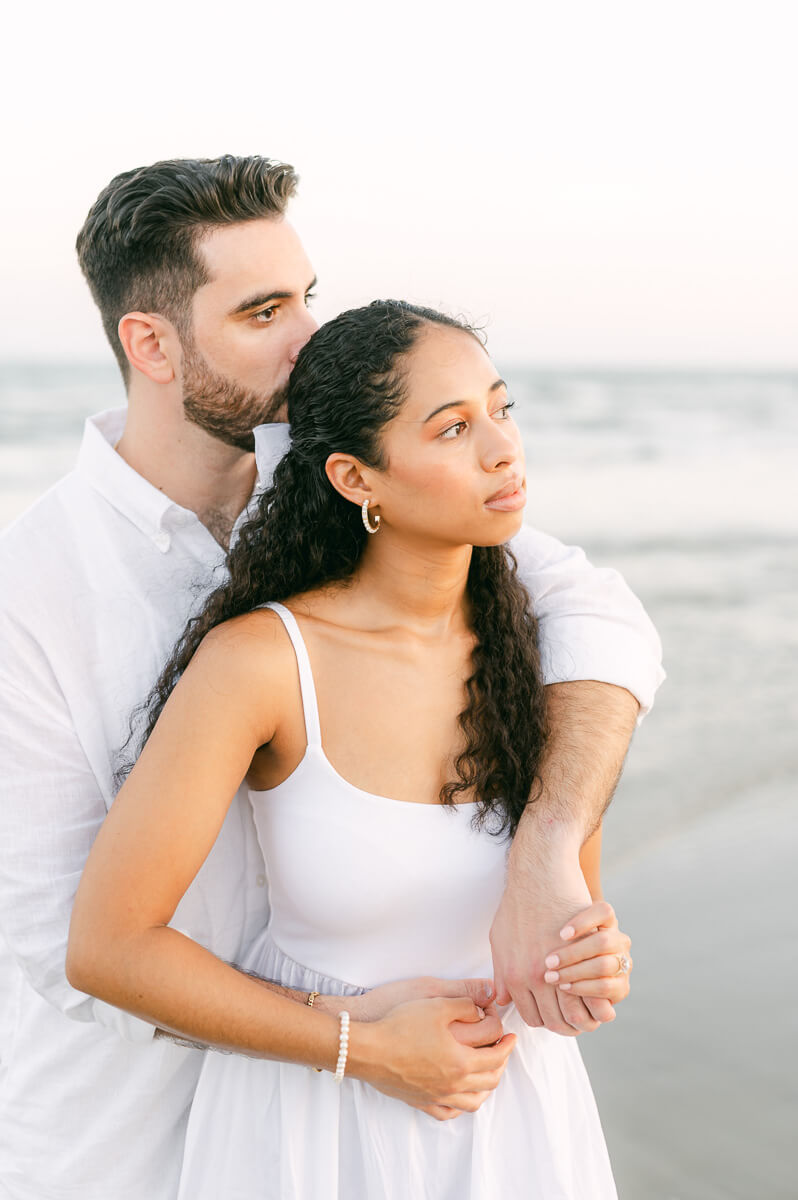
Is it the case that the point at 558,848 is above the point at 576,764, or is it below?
below

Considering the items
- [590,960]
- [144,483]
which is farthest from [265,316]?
[590,960]

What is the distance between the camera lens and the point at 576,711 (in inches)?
84.7

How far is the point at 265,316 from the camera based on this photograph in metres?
2.43

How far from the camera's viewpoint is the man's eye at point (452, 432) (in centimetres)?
194

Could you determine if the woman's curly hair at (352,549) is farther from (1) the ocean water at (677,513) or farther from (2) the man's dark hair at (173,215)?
(1) the ocean water at (677,513)

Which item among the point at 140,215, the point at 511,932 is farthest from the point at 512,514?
the point at 140,215

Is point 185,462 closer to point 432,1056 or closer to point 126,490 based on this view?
point 126,490

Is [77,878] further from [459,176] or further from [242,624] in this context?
[459,176]

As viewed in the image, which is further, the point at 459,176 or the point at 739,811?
the point at 459,176

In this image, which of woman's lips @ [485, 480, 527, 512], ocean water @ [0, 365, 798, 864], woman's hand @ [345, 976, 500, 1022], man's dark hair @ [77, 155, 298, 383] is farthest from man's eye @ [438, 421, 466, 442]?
ocean water @ [0, 365, 798, 864]

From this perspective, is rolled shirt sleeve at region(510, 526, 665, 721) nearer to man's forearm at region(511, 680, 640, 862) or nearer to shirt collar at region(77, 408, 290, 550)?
man's forearm at region(511, 680, 640, 862)

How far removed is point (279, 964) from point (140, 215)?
5.25 feet

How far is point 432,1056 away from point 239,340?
1.49m

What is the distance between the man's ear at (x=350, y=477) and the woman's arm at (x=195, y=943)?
32 cm
